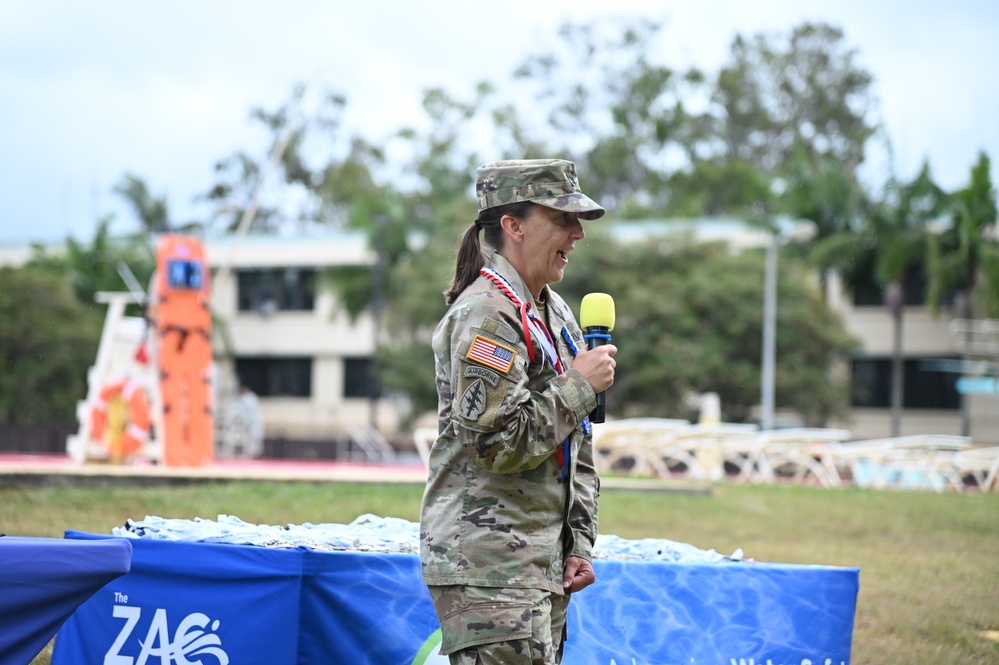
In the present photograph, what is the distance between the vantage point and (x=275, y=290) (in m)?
45.5

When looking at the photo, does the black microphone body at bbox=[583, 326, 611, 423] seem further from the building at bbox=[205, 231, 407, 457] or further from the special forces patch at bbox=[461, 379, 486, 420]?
the building at bbox=[205, 231, 407, 457]

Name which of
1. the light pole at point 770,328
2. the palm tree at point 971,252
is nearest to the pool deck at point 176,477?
the light pole at point 770,328

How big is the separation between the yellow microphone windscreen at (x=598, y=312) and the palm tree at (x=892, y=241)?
30.4 metres

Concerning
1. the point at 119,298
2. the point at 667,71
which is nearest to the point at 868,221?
the point at 667,71

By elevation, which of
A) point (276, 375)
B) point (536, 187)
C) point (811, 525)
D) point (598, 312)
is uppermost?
point (536, 187)

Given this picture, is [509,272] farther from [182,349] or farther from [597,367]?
[182,349]

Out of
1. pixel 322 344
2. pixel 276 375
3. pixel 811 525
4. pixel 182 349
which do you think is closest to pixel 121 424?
pixel 182 349

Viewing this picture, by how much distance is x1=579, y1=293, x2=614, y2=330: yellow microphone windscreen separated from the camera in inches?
124

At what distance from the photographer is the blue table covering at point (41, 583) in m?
3.15

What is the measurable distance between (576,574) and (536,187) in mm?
1038

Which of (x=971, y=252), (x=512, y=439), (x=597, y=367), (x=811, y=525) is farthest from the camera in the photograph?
(x=971, y=252)

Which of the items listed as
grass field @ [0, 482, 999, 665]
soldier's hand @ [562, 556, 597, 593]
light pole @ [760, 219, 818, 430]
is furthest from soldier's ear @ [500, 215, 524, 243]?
light pole @ [760, 219, 818, 430]

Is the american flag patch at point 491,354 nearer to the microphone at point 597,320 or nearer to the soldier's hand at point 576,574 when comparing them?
the microphone at point 597,320

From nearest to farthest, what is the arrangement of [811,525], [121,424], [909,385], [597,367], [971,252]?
1. [597,367]
2. [811,525]
3. [121,424]
4. [971,252]
5. [909,385]
